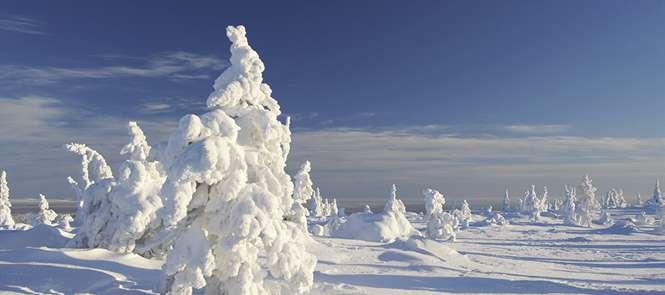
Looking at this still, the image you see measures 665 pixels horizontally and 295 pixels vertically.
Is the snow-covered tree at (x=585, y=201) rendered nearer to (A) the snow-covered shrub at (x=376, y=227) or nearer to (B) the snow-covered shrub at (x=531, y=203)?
(B) the snow-covered shrub at (x=531, y=203)

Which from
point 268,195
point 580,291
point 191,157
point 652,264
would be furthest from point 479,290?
point 652,264

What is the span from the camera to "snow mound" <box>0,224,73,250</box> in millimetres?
31984

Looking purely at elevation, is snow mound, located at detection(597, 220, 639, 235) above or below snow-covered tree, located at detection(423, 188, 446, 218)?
below

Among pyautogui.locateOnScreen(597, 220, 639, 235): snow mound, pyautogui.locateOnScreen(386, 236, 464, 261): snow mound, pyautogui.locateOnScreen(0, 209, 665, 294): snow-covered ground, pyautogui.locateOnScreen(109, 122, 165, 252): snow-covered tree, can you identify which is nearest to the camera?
pyautogui.locateOnScreen(0, 209, 665, 294): snow-covered ground

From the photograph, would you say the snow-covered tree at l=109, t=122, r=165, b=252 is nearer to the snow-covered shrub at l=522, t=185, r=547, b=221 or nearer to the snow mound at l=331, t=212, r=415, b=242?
the snow mound at l=331, t=212, r=415, b=242

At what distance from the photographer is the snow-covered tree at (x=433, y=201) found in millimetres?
67875

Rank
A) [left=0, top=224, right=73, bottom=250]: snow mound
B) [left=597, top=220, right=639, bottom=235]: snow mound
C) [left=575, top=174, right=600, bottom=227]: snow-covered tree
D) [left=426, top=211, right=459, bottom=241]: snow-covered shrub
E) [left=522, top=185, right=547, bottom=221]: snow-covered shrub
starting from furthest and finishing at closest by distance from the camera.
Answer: [left=522, top=185, right=547, bottom=221]: snow-covered shrub
[left=575, top=174, right=600, bottom=227]: snow-covered tree
[left=597, top=220, right=639, bottom=235]: snow mound
[left=426, top=211, right=459, bottom=241]: snow-covered shrub
[left=0, top=224, right=73, bottom=250]: snow mound

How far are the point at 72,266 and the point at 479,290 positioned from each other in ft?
65.3

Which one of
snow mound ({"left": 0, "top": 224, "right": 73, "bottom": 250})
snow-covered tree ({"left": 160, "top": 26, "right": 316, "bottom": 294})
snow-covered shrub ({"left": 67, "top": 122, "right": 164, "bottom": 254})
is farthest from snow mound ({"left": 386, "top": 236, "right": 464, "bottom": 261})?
snow-covered tree ({"left": 160, "top": 26, "right": 316, "bottom": 294})

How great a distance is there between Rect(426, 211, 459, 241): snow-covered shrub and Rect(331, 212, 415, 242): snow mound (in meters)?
3.46

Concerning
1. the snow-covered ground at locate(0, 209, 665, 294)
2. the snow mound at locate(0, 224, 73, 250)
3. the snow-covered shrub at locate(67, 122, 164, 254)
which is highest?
the snow-covered shrub at locate(67, 122, 164, 254)

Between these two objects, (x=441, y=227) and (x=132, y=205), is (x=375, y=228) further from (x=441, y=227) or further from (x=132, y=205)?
(x=132, y=205)

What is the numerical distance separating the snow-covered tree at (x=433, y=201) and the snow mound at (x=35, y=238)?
4433cm

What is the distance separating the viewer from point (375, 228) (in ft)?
216
